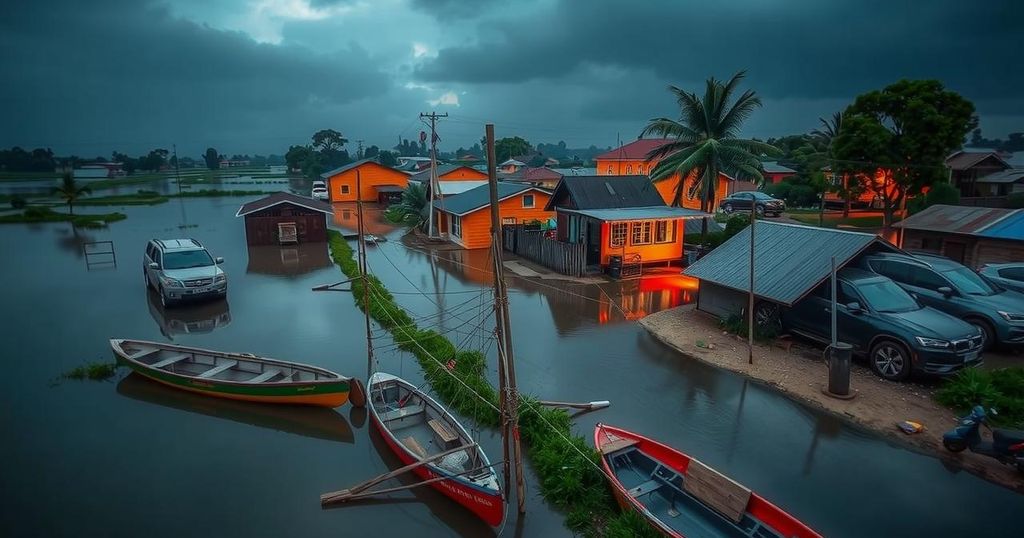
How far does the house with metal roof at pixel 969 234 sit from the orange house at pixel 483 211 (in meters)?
17.5

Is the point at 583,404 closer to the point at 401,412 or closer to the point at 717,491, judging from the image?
the point at 401,412

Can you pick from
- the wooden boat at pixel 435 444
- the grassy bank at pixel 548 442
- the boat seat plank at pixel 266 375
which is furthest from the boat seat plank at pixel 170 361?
the wooden boat at pixel 435 444

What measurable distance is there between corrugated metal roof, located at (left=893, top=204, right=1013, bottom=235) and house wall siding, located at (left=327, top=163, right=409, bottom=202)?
49600 mm

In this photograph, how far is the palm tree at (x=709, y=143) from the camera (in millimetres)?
26922

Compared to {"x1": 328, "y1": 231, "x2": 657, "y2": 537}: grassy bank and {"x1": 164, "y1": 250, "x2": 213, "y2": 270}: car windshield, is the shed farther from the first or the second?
{"x1": 328, "y1": 231, "x2": 657, "y2": 537}: grassy bank

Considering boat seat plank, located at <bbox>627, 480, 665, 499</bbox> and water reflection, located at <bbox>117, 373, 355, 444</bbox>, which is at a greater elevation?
boat seat plank, located at <bbox>627, 480, 665, 499</bbox>

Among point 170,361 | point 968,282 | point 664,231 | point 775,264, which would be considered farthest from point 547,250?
point 170,361

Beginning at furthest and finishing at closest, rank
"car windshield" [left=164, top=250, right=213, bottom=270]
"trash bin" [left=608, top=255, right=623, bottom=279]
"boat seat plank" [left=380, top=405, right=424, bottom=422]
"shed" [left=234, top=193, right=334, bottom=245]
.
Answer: "shed" [left=234, top=193, right=334, bottom=245] → "trash bin" [left=608, top=255, right=623, bottom=279] → "car windshield" [left=164, top=250, right=213, bottom=270] → "boat seat plank" [left=380, top=405, right=424, bottom=422]

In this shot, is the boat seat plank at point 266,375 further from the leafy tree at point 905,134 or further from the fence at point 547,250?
the leafy tree at point 905,134

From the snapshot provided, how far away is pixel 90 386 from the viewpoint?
44.5 ft

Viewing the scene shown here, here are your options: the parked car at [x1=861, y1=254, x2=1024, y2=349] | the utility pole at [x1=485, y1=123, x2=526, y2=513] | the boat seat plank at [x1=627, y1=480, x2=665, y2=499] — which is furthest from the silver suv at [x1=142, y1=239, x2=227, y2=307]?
the parked car at [x1=861, y1=254, x2=1024, y2=349]

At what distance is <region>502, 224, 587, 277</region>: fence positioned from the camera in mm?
24484

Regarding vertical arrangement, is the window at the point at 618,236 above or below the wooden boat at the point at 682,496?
above

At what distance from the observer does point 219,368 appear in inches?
514
